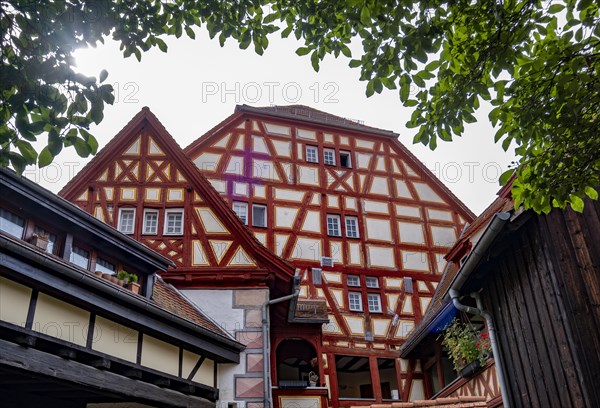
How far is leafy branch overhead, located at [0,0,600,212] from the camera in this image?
445 cm

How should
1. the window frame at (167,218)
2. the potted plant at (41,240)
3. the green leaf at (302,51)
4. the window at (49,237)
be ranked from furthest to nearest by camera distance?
the window frame at (167,218), the window at (49,237), the potted plant at (41,240), the green leaf at (302,51)

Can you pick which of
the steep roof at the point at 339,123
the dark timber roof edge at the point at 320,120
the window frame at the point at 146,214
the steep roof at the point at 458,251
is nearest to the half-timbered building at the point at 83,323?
the window frame at the point at 146,214

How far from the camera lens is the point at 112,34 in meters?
5.29

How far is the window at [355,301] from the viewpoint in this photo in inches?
793

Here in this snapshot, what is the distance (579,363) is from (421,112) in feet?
11.3

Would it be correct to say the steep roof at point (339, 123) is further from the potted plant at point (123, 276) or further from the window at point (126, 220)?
the potted plant at point (123, 276)

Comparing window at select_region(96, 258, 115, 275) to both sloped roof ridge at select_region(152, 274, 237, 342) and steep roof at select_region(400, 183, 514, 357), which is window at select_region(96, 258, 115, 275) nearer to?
Result: sloped roof ridge at select_region(152, 274, 237, 342)

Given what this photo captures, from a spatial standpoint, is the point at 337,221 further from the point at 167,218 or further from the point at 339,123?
the point at 167,218

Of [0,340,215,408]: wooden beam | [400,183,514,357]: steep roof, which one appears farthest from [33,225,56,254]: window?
[400,183,514,357]: steep roof

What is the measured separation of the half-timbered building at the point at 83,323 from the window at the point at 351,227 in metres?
11.7

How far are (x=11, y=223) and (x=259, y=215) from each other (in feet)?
43.9

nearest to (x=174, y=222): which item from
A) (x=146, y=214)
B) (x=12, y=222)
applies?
(x=146, y=214)

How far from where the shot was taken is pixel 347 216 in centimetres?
2180

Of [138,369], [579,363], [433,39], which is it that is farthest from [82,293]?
[579,363]
